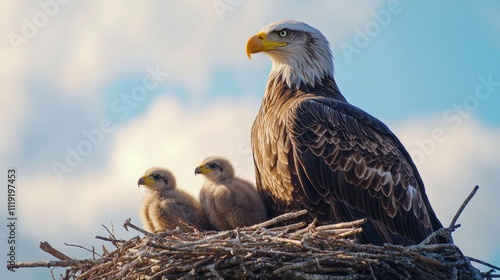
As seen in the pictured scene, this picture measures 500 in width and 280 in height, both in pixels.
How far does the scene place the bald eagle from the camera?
9.27 metres

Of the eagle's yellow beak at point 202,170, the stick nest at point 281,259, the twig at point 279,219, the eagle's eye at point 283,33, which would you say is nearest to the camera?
the stick nest at point 281,259

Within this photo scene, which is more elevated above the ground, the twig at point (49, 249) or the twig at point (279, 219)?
the twig at point (49, 249)

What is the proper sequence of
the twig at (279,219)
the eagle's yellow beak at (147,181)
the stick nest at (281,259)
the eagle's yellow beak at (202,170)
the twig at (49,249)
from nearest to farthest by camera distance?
the stick nest at (281,259), the twig at (279,219), the twig at (49,249), the eagle's yellow beak at (202,170), the eagle's yellow beak at (147,181)

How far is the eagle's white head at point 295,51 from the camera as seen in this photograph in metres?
10.4

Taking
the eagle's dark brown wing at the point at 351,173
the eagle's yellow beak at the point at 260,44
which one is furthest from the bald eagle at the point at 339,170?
the eagle's yellow beak at the point at 260,44

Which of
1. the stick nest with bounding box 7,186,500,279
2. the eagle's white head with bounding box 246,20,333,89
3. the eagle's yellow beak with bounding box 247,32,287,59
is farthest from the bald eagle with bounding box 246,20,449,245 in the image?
the stick nest with bounding box 7,186,500,279

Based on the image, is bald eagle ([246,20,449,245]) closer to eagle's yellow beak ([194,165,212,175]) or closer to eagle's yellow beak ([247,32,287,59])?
eagle's yellow beak ([194,165,212,175])

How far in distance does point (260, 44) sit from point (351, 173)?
195 cm

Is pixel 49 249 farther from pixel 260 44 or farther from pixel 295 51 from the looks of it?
pixel 295 51

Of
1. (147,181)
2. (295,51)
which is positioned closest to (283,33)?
(295,51)

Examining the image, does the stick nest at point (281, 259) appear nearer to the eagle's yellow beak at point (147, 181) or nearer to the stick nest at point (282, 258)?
the stick nest at point (282, 258)

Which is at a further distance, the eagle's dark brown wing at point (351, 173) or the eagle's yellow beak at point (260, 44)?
the eagle's yellow beak at point (260, 44)

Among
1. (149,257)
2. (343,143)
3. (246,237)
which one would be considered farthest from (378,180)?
(149,257)

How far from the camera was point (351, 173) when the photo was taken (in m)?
9.38
